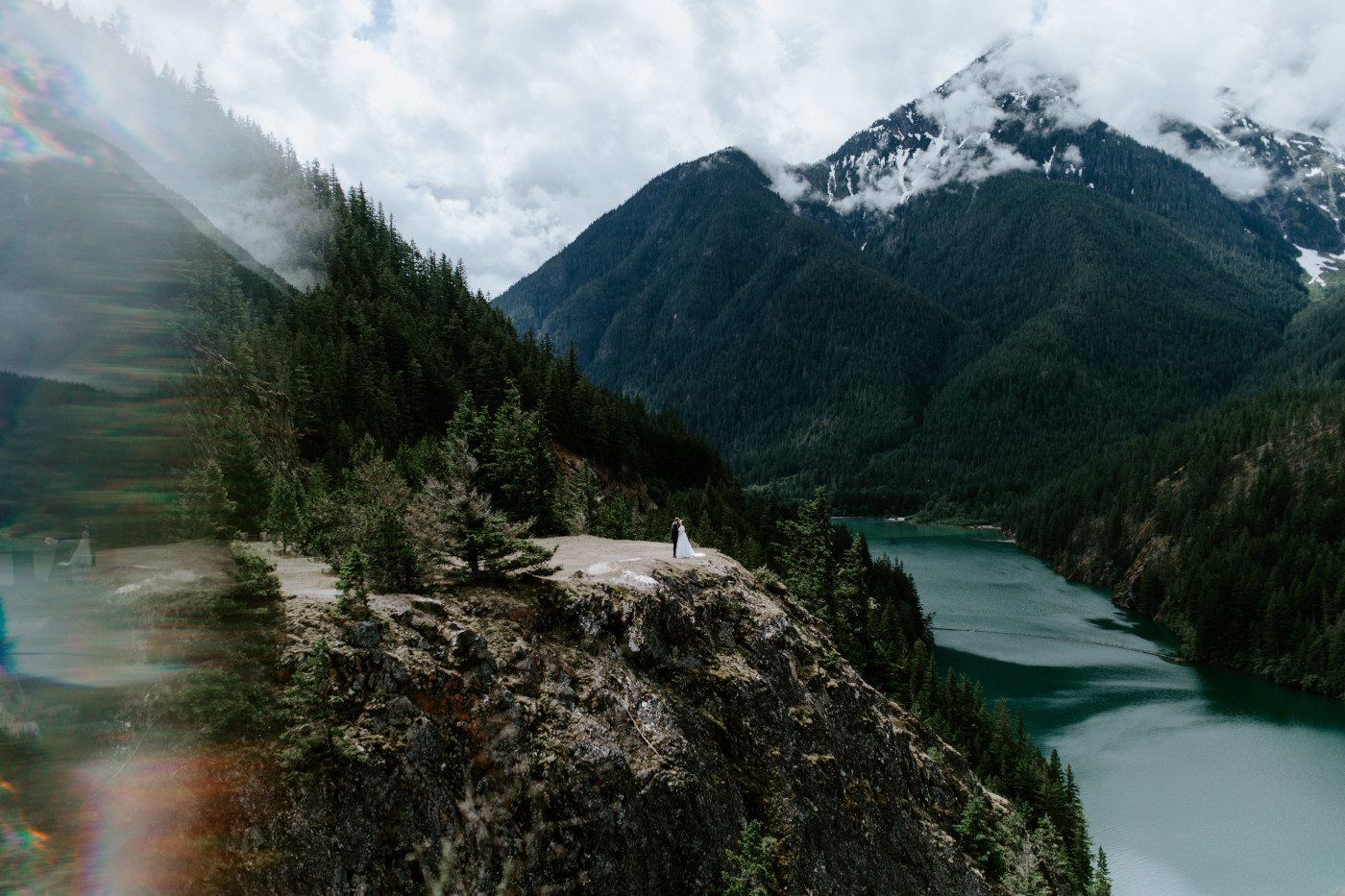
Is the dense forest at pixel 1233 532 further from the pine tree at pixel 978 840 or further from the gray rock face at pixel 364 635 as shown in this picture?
the gray rock face at pixel 364 635

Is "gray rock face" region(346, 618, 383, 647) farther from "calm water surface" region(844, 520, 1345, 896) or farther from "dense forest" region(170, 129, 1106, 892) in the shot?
"calm water surface" region(844, 520, 1345, 896)

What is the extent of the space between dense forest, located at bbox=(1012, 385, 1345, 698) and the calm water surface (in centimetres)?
640

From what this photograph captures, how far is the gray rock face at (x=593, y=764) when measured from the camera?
1134 cm

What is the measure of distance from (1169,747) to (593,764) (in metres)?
70.7

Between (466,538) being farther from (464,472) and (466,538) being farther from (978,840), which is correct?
(978,840)

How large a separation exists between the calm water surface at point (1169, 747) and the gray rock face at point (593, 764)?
37.2 m

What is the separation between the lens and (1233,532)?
403 feet

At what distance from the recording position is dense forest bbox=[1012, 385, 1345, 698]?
94.2 meters

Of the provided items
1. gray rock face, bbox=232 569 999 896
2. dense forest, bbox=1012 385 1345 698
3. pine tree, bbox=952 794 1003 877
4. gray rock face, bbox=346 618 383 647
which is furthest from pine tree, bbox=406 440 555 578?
dense forest, bbox=1012 385 1345 698

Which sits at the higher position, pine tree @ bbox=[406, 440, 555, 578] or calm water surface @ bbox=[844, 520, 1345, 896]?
pine tree @ bbox=[406, 440, 555, 578]

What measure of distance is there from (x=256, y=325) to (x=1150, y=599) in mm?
139679

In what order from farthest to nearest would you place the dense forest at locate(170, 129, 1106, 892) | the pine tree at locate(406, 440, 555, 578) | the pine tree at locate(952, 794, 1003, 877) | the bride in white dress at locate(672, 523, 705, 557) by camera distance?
the pine tree at locate(952, 794, 1003, 877)
the bride in white dress at locate(672, 523, 705, 557)
the dense forest at locate(170, 129, 1106, 892)
the pine tree at locate(406, 440, 555, 578)

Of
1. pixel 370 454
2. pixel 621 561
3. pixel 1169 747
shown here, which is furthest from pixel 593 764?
pixel 1169 747

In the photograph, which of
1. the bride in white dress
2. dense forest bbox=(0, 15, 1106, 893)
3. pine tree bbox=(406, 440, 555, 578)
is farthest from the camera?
the bride in white dress
